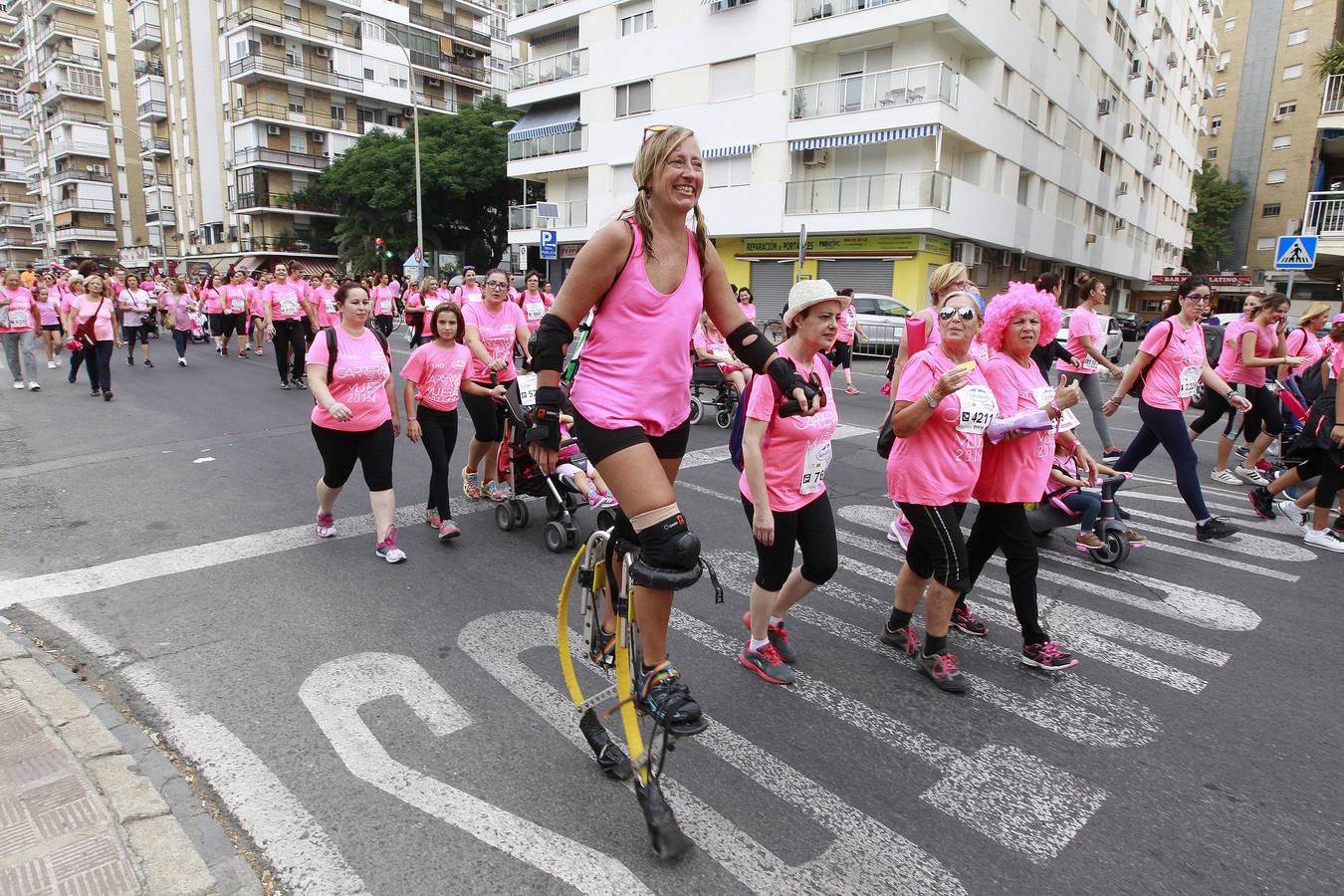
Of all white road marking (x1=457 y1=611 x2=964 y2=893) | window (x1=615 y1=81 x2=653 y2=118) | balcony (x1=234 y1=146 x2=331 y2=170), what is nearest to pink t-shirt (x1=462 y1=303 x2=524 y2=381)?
white road marking (x1=457 y1=611 x2=964 y2=893)

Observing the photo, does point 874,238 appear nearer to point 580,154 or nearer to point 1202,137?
point 580,154

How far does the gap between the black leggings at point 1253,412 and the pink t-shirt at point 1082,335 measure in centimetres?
116

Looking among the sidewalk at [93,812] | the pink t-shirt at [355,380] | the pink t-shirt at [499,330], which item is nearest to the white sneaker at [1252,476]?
the pink t-shirt at [499,330]

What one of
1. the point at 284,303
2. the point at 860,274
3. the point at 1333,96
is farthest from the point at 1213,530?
the point at 1333,96

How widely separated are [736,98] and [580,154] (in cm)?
885

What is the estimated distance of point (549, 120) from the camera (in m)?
37.0

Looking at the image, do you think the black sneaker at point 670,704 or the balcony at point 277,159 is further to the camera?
the balcony at point 277,159

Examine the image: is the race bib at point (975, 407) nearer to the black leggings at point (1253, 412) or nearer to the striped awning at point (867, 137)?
the black leggings at point (1253, 412)

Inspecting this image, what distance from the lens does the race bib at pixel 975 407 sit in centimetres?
358

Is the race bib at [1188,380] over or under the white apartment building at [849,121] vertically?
under

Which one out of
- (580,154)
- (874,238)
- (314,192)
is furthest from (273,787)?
(314,192)

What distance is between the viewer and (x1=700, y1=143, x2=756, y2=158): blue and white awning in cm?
2862

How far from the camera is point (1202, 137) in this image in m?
64.9

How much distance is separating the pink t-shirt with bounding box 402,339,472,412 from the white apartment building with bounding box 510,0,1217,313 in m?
21.9
